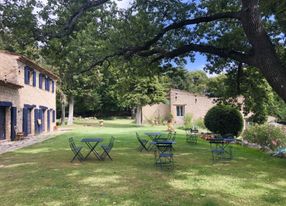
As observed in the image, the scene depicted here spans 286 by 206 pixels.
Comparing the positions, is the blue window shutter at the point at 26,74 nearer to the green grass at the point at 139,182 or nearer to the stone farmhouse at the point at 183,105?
the green grass at the point at 139,182

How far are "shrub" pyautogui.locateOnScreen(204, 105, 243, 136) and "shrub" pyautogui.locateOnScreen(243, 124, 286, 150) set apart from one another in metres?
1.93

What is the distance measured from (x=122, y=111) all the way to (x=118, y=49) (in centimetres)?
4958

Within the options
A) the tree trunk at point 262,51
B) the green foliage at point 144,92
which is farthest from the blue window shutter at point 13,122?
the green foliage at point 144,92

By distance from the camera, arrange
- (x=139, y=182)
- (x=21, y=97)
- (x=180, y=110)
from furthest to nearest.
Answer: (x=180, y=110)
(x=21, y=97)
(x=139, y=182)

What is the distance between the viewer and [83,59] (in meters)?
15.9

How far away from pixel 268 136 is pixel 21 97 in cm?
1659

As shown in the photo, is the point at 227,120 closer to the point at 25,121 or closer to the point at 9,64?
the point at 25,121

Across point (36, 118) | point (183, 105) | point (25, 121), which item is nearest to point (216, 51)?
point (25, 121)

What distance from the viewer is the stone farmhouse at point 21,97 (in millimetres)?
20406

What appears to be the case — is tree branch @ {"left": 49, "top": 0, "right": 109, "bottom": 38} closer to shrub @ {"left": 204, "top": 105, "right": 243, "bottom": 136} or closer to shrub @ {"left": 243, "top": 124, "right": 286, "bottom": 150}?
shrub @ {"left": 243, "top": 124, "right": 286, "bottom": 150}

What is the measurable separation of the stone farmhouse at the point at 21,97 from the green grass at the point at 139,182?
7.98 metres

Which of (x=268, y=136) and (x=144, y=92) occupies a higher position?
(x=144, y=92)

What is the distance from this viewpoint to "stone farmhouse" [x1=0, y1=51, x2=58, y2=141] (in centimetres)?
2041

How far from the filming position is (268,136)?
19484mm
